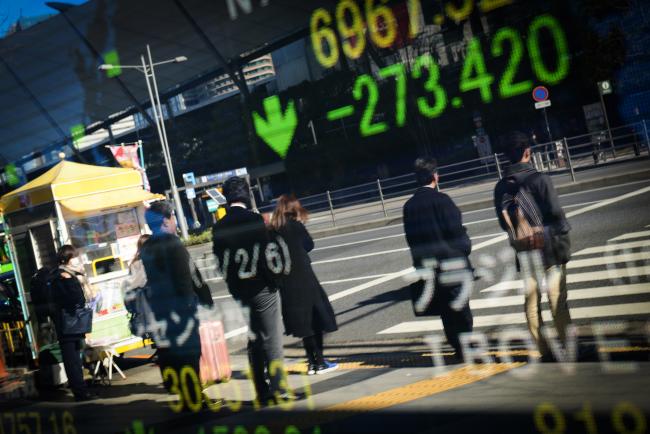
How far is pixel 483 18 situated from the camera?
219 centimetres

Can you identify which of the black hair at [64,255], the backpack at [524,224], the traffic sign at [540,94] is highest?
the traffic sign at [540,94]

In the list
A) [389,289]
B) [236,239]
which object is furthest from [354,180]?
[389,289]

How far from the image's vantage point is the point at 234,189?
9.40ft

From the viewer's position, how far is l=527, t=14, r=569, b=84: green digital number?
200 cm

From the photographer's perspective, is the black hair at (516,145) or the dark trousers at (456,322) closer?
the black hair at (516,145)

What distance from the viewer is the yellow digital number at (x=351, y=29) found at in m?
2.50

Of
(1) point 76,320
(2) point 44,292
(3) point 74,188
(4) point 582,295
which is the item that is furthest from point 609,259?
(2) point 44,292

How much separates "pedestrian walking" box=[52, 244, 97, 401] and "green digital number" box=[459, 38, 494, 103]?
14.0 feet

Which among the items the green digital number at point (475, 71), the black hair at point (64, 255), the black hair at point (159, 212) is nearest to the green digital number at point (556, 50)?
the green digital number at point (475, 71)

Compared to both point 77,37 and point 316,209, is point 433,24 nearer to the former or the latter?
point 316,209

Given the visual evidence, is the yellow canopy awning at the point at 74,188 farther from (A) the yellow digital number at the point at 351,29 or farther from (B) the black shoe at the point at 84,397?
(B) the black shoe at the point at 84,397

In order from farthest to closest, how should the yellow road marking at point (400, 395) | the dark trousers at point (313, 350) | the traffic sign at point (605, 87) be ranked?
the dark trousers at point (313, 350)
the yellow road marking at point (400, 395)
the traffic sign at point (605, 87)

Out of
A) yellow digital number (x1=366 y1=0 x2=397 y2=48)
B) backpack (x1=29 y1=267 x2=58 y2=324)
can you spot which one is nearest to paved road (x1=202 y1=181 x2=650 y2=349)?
yellow digital number (x1=366 y1=0 x2=397 y2=48)

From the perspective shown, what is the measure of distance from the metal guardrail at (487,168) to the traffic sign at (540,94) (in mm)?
130
